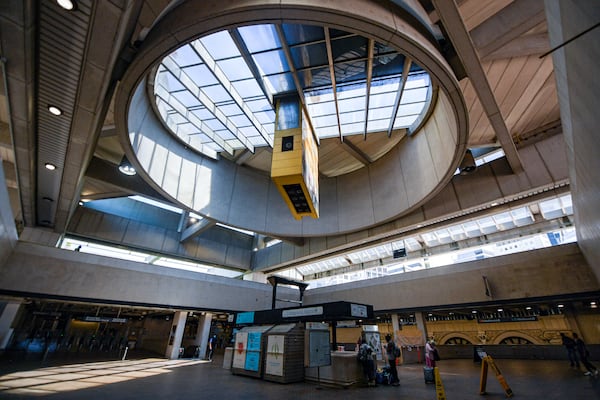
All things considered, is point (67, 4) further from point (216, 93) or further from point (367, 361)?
point (367, 361)

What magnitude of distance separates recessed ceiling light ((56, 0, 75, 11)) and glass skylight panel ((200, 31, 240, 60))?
6.39 m

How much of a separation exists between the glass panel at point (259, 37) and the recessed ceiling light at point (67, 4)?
6.58 meters

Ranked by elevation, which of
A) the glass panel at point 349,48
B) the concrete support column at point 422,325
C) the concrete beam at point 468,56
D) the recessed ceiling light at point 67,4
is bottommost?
the concrete support column at point 422,325

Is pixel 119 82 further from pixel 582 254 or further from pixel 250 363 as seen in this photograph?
pixel 582 254

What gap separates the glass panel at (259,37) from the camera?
34.0 feet

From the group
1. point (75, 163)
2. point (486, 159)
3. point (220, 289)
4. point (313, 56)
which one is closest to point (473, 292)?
point (486, 159)

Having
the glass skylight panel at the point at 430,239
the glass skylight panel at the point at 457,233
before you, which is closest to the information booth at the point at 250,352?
the glass skylight panel at the point at 430,239

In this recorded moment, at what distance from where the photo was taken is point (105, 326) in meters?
29.8

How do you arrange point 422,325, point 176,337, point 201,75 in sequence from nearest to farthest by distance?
point 201,75, point 422,325, point 176,337

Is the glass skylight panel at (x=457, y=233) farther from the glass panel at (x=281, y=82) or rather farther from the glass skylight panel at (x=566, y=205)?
the glass panel at (x=281, y=82)

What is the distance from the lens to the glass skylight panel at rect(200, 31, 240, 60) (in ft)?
35.2

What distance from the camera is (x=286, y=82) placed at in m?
13.0

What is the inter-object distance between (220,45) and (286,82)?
3.40m

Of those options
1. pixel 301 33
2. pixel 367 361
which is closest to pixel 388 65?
pixel 301 33
